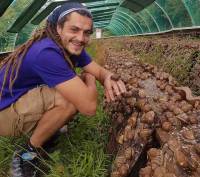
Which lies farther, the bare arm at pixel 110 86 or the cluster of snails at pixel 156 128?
the bare arm at pixel 110 86

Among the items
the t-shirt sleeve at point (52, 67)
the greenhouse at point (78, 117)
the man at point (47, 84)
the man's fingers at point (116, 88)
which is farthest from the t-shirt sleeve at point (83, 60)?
the t-shirt sleeve at point (52, 67)

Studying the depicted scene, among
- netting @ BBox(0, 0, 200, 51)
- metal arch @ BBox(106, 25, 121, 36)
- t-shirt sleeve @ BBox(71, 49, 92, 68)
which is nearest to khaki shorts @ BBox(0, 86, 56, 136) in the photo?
t-shirt sleeve @ BBox(71, 49, 92, 68)

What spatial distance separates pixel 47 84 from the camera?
9.55 ft

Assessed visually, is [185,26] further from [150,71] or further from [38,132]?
[38,132]

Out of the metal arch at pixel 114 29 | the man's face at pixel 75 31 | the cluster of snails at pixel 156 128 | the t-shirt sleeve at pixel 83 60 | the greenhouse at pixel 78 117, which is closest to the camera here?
the cluster of snails at pixel 156 128

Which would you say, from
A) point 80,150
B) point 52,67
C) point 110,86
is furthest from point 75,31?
point 80,150

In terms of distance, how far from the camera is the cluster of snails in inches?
81.3

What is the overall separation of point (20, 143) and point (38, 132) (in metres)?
0.38

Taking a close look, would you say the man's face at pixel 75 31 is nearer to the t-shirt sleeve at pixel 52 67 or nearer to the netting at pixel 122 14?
the t-shirt sleeve at pixel 52 67

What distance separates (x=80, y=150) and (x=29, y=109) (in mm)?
491

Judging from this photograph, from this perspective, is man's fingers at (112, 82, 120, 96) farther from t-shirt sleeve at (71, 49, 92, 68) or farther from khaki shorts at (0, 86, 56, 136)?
t-shirt sleeve at (71, 49, 92, 68)

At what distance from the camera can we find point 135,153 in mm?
2615

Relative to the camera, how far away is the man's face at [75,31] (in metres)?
2.93

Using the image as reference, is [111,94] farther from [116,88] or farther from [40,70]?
[40,70]
